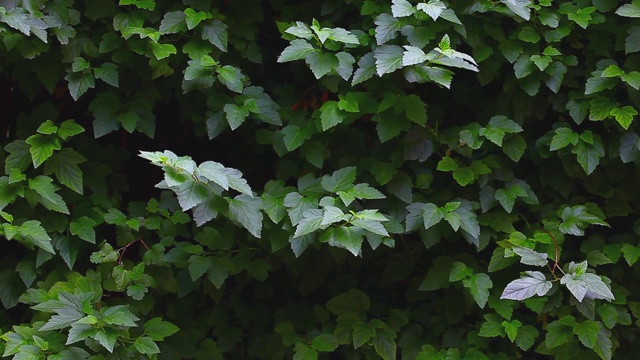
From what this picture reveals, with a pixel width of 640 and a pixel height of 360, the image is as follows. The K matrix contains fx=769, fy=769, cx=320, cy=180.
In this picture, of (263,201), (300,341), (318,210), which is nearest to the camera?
(318,210)

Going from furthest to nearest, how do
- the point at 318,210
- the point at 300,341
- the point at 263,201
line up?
the point at 300,341 < the point at 263,201 < the point at 318,210

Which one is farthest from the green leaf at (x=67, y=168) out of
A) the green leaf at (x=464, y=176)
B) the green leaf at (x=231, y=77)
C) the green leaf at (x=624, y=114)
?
the green leaf at (x=624, y=114)

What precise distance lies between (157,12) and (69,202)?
0.71 m

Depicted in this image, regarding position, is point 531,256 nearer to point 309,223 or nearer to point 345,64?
point 309,223

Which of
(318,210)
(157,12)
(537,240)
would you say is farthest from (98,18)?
(537,240)

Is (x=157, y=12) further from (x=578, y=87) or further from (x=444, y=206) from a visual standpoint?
(x=578, y=87)

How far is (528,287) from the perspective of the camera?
241 cm

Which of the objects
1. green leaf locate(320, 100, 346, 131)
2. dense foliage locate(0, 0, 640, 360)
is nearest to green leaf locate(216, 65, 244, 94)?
dense foliage locate(0, 0, 640, 360)

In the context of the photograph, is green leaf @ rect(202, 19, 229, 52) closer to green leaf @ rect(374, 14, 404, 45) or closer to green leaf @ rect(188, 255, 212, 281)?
green leaf @ rect(374, 14, 404, 45)

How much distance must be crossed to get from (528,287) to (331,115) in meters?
0.83

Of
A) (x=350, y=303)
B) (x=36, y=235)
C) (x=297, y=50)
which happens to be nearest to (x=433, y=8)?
(x=297, y=50)

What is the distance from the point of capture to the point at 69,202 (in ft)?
8.59

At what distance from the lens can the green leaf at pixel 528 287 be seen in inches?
93.6

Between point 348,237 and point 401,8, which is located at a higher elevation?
point 401,8
